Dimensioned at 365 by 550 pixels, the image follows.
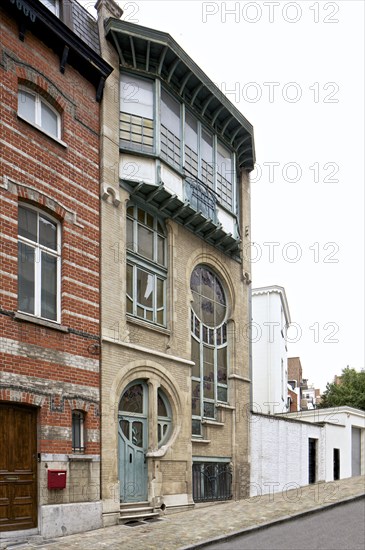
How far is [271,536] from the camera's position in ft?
44.4

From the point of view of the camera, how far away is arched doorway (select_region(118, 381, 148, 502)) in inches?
616

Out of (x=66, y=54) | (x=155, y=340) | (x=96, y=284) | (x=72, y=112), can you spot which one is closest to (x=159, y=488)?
(x=155, y=340)

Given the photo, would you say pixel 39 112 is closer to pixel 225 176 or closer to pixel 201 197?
pixel 201 197

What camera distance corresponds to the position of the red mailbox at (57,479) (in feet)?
42.4

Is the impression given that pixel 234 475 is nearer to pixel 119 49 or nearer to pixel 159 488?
pixel 159 488

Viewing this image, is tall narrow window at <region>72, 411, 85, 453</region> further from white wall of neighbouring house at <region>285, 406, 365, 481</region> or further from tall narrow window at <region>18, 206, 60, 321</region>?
white wall of neighbouring house at <region>285, 406, 365, 481</region>

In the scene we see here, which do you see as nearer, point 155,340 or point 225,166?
point 155,340

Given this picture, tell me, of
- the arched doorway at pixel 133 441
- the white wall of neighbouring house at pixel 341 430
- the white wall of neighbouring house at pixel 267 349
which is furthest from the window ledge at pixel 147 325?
the white wall of neighbouring house at pixel 267 349

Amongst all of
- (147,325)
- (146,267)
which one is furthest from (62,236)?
(147,325)

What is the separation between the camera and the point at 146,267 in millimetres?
17188

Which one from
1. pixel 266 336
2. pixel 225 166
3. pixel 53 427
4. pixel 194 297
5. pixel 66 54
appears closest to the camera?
pixel 53 427

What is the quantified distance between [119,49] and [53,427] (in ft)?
29.9

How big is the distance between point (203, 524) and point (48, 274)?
6.21 m

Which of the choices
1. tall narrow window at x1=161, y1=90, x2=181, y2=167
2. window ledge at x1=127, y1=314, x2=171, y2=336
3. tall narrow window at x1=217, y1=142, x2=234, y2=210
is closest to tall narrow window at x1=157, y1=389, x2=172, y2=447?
window ledge at x1=127, y1=314, x2=171, y2=336
